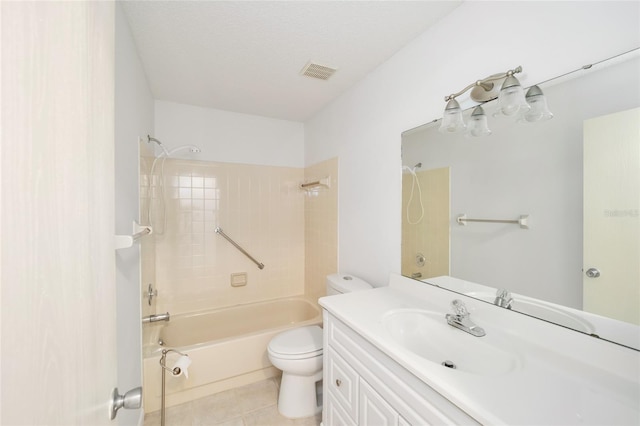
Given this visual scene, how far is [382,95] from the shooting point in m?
1.69

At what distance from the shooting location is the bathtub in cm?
173

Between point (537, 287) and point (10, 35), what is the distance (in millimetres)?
1404

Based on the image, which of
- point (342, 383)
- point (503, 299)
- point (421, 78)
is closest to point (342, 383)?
point (342, 383)

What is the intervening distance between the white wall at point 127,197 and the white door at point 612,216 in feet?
5.94

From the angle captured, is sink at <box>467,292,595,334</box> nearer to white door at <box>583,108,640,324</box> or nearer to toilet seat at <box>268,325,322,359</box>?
white door at <box>583,108,640,324</box>

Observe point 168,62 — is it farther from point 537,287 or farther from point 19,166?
point 537,287

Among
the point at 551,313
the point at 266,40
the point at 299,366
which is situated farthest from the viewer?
the point at 299,366

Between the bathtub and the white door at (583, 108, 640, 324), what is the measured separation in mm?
1718

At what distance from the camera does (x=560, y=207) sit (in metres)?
0.91

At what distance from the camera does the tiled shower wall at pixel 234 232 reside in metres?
2.30

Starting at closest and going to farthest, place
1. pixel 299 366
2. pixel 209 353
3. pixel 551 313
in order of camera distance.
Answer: pixel 551 313, pixel 299 366, pixel 209 353

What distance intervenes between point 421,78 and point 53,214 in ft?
5.27

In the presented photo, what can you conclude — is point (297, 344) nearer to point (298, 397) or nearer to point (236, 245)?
point (298, 397)

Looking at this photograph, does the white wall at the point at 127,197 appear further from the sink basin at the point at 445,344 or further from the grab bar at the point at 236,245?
the sink basin at the point at 445,344
